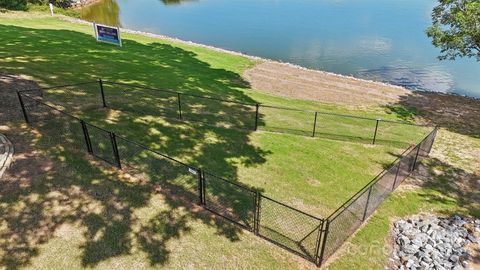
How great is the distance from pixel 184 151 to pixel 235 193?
2.92 meters

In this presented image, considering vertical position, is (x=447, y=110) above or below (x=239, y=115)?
below

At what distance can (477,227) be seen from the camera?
10789mm

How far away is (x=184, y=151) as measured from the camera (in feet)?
41.4

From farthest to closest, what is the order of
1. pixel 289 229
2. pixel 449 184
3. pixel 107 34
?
1. pixel 107 34
2. pixel 449 184
3. pixel 289 229

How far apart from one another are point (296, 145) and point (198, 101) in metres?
5.78

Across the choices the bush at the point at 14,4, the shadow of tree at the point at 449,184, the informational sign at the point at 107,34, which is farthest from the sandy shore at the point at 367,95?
the bush at the point at 14,4

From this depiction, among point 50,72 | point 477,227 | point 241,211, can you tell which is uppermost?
point 50,72

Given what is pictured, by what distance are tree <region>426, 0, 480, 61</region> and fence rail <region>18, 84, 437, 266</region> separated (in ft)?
45.2

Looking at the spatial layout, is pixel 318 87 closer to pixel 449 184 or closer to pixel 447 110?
pixel 447 110

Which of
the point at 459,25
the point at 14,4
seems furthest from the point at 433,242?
the point at 14,4

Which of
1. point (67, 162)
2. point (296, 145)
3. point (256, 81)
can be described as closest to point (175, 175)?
point (67, 162)

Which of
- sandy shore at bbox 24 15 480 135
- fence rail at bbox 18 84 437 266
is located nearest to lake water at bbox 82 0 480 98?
sandy shore at bbox 24 15 480 135

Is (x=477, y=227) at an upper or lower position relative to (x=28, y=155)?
lower

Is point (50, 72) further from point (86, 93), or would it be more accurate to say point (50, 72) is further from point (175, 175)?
point (175, 175)
